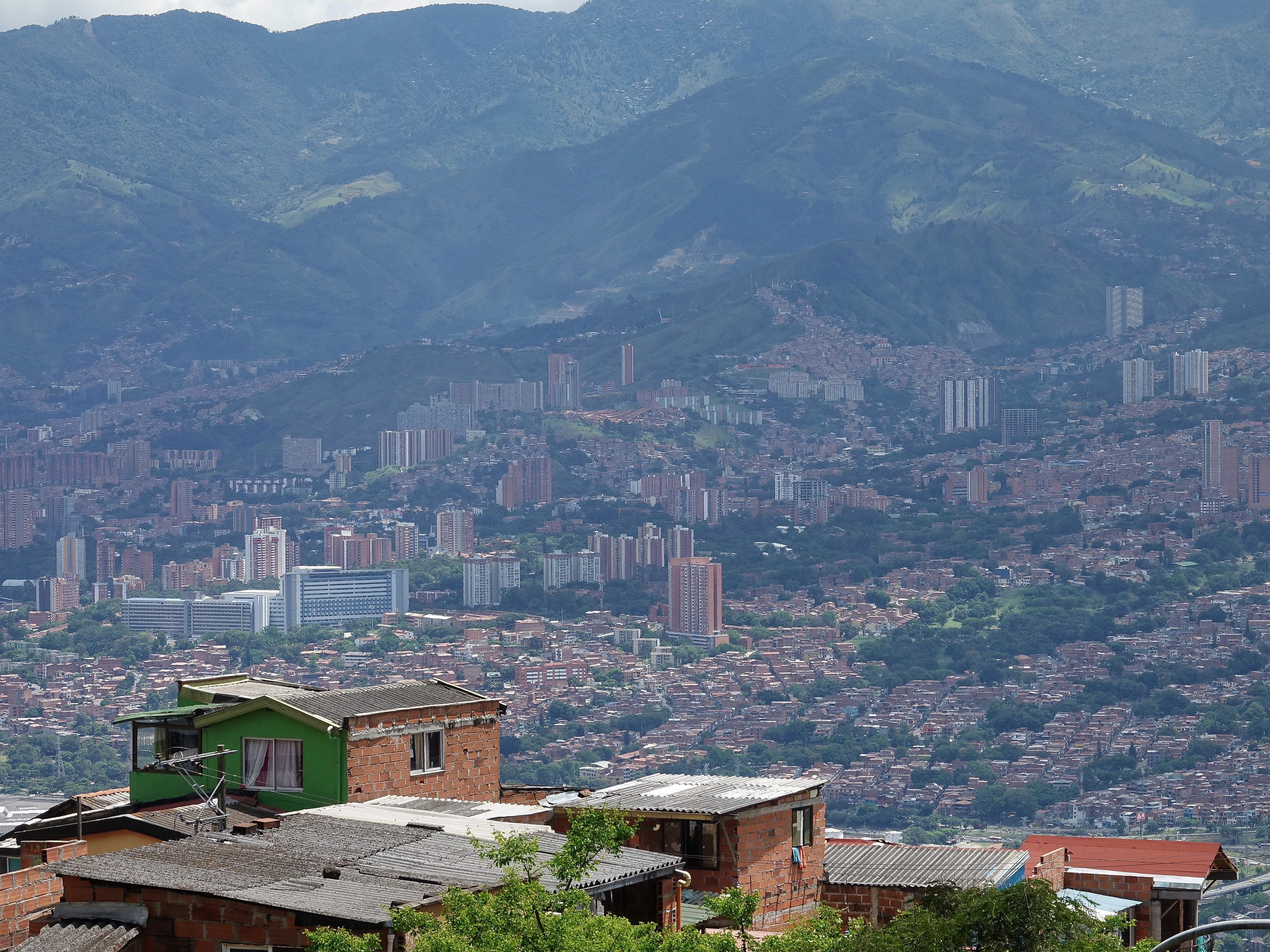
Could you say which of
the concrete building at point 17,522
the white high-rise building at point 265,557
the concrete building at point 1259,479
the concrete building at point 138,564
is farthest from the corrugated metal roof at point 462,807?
the concrete building at point 17,522

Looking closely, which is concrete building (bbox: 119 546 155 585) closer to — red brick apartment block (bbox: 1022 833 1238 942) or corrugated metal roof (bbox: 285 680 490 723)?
corrugated metal roof (bbox: 285 680 490 723)

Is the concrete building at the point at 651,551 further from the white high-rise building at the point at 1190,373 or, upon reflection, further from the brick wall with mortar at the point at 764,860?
the brick wall with mortar at the point at 764,860

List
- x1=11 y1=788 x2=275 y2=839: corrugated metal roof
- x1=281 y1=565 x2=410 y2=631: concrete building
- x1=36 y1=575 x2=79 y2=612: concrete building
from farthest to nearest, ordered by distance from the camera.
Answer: x1=36 y1=575 x2=79 y2=612: concrete building
x1=281 y1=565 x2=410 y2=631: concrete building
x1=11 y1=788 x2=275 y2=839: corrugated metal roof

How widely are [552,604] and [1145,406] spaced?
215 feet

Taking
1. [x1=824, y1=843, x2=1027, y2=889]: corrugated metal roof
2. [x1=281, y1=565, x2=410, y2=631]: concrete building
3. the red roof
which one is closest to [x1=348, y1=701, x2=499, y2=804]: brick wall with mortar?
[x1=824, y1=843, x2=1027, y2=889]: corrugated metal roof

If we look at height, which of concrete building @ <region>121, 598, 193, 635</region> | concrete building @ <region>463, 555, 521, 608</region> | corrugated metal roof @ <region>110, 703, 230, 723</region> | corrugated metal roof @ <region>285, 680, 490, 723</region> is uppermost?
corrugated metal roof @ <region>285, 680, 490, 723</region>

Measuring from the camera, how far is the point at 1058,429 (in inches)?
7461

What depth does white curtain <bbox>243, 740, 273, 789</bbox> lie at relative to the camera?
14398 mm

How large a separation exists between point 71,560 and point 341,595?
3704cm

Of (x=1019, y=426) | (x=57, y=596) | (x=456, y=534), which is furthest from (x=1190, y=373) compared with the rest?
(x=57, y=596)

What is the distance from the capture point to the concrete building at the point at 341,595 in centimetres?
15125

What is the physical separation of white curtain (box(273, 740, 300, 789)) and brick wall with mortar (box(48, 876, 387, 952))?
415cm

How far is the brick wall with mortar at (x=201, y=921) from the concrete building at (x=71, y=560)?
565ft

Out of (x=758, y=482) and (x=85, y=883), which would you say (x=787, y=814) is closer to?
(x=85, y=883)
